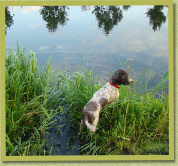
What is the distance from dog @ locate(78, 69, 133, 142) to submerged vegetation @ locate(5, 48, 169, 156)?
16 centimetres

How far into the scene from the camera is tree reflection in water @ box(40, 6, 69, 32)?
669cm

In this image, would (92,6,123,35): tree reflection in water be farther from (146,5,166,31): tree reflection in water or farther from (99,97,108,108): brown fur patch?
(99,97,108,108): brown fur patch

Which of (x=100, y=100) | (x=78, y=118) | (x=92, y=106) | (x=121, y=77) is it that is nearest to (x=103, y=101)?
(x=100, y=100)

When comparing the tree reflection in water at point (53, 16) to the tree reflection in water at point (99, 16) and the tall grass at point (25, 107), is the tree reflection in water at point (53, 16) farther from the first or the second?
the tall grass at point (25, 107)

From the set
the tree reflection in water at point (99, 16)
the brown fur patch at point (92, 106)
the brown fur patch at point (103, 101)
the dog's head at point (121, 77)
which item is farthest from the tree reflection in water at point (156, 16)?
the brown fur patch at point (92, 106)

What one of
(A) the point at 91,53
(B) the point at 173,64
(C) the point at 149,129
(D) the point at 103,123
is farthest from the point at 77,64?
(B) the point at 173,64

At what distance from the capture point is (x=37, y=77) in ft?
12.5

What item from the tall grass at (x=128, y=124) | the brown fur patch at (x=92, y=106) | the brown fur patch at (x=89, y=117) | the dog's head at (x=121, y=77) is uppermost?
the dog's head at (x=121, y=77)

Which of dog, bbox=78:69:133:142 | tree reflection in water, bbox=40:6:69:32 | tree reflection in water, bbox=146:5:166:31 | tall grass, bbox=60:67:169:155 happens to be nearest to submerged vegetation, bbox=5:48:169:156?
tall grass, bbox=60:67:169:155

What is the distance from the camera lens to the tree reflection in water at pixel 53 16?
21.9 feet

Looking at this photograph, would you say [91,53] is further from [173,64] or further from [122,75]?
[173,64]

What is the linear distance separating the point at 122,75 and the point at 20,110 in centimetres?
162

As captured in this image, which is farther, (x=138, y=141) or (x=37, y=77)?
(x=37, y=77)

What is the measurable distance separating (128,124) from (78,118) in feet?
2.70
